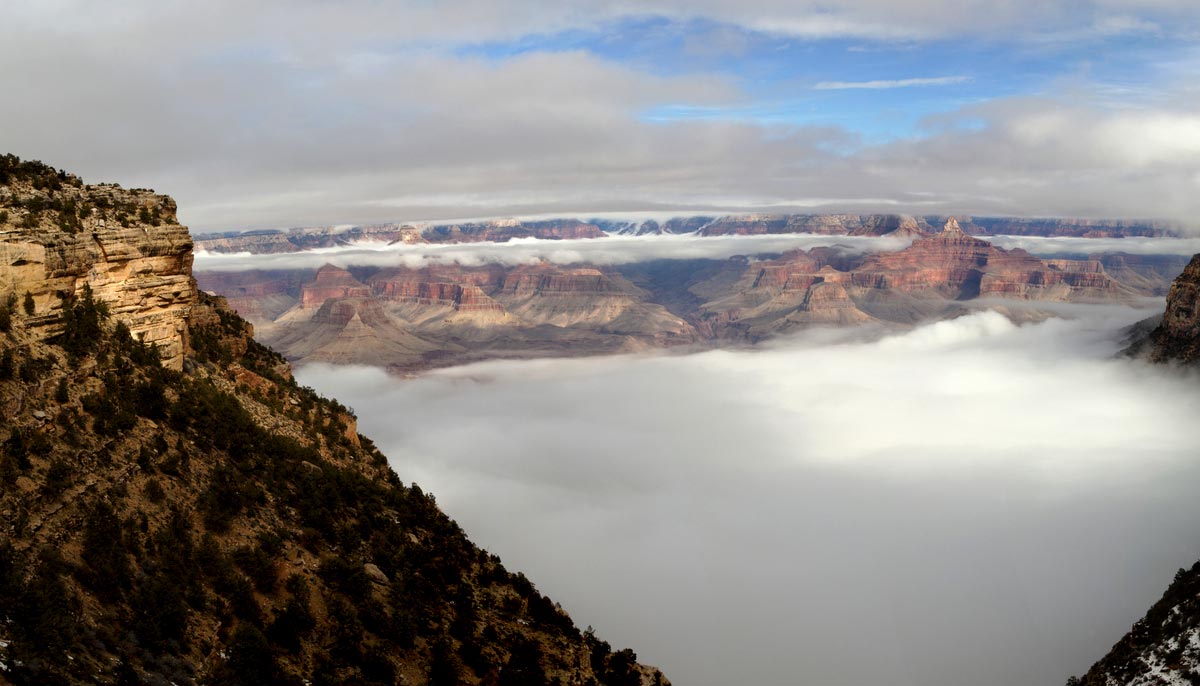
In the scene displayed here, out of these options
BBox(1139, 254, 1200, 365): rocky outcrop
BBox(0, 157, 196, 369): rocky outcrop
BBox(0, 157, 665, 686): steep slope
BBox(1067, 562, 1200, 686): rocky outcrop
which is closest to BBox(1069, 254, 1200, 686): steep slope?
BBox(1067, 562, 1200, 686): rocky outcrop

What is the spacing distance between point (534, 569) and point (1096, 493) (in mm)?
112108

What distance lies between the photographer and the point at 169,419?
33.8m

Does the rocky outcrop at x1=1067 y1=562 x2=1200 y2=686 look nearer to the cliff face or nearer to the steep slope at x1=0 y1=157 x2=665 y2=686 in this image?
the steep slope at x1=0 y1=157 x2=665 y2=686

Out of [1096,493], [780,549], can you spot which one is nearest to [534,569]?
[780,549]

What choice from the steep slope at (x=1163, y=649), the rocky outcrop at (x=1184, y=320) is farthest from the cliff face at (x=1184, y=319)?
the steep slope at (x=1163, y=649)

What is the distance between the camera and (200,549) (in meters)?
28.3

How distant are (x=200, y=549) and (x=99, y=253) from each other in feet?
48.8

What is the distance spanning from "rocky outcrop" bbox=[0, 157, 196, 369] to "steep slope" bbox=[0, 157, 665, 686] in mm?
275

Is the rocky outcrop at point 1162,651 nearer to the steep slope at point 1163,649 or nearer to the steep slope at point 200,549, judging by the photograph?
the steep slope at point 1163,649

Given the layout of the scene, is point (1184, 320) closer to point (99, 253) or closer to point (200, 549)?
point (200, 549)

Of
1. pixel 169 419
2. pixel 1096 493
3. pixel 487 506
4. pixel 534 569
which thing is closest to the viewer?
pixel 169 419

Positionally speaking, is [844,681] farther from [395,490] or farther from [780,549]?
[395,490]

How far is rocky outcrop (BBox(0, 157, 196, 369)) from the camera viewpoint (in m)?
31.9

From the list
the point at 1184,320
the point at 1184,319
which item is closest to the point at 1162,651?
the point at 1184,319
